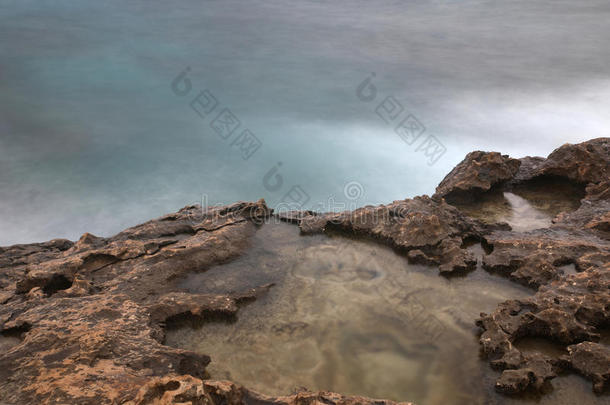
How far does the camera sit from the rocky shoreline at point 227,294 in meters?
2.24

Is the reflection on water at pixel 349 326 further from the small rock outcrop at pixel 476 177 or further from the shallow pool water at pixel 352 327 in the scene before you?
the small rock outcrop at pixel 476 177

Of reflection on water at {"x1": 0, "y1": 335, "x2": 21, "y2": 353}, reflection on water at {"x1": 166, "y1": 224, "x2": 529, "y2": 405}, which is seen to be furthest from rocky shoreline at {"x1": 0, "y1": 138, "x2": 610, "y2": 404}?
reflection on water at {"x1": 166, "y1": 224, "x2": 529, "y2": 405}

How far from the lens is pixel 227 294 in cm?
321

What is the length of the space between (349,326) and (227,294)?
2.69 ft

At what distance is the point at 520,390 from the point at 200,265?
2131 millimetres

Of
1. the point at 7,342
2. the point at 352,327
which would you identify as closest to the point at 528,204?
the point at 352,327

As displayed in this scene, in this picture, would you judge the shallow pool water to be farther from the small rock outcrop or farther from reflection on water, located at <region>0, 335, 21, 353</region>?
the small rock outcrop

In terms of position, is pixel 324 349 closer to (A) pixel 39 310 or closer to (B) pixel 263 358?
(B) pixel 263 358

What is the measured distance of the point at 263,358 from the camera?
2.68m

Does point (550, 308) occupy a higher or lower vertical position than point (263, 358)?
higher

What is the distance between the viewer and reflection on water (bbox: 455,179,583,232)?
14.2 ft

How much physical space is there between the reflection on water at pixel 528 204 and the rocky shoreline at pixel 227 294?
0.21 feet

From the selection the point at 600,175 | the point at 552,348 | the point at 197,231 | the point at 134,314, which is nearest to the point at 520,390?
the point at 552,348

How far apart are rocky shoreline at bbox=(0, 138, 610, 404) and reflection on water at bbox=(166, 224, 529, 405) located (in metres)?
0.12
